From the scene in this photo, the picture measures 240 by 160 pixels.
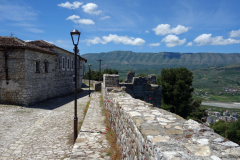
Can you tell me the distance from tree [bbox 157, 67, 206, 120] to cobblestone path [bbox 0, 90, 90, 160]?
599 inches

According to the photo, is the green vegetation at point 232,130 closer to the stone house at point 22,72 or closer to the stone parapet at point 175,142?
the stone house at point 22,72

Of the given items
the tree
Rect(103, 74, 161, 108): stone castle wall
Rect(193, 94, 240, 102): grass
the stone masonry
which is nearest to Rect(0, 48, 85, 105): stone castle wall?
Rect(103, 74, 161, 108): stone castle wall

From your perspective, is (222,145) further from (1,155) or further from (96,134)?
(1,155)

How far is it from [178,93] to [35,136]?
62.4 feet

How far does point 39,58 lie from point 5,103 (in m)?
4.84

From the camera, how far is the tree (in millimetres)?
22828

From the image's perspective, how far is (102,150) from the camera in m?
5.21

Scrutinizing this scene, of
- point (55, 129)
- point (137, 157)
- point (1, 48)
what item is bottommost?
point (55, 129)

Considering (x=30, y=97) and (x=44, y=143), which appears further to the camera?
(x=30, y=97)

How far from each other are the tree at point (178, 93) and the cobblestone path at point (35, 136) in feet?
50.0

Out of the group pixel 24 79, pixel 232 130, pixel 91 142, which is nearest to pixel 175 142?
pixel 91 142

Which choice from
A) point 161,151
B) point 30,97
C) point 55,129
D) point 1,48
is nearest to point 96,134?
point 55,129

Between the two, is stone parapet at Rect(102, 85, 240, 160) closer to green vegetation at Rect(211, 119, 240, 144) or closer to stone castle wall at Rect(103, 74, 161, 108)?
stone castle wall at Rect(103, 74, 161, 108)

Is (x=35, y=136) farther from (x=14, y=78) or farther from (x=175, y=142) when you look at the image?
(x=14, y=78)
